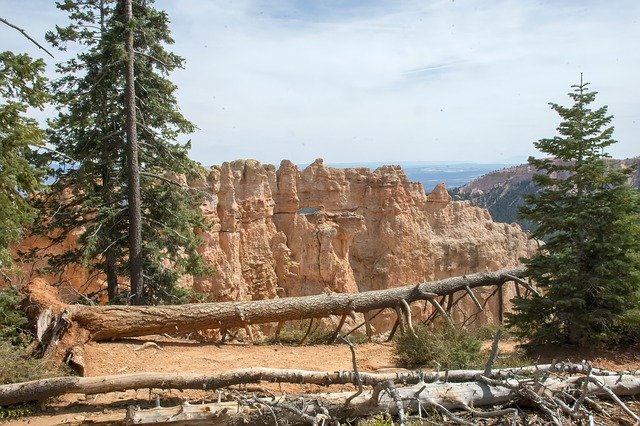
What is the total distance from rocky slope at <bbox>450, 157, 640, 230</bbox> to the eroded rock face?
38254mm

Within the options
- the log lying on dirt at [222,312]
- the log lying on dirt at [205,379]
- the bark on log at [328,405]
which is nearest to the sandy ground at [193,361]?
the log lying on dirt at [205,379]

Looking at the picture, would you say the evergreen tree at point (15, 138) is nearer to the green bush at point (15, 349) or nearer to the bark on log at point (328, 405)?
the green bush at point (15, 349)

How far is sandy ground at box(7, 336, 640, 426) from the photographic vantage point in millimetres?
6828

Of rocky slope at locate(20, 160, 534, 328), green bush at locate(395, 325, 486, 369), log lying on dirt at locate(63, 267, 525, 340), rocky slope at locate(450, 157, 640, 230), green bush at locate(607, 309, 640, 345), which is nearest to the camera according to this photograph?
green bush at locate(395, 325, 486, 369)

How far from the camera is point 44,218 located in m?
12.6

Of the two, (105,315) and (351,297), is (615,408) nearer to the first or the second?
(351,297)

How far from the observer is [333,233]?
32156 millimetres

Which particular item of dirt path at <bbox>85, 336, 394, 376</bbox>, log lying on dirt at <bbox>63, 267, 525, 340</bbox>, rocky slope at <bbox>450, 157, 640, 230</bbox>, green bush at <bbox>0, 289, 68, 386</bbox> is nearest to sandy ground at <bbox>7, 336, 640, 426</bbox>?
dirt path at <bbox>85, 336, 394, 376</bbox>

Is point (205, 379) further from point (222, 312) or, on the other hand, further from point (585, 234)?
point (585, 234)

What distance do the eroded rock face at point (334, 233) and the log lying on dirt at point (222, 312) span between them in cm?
1321

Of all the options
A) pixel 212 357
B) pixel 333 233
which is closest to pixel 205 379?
pixel 212 357

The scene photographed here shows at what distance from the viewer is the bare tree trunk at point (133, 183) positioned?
480 inches

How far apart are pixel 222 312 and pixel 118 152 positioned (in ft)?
17.2

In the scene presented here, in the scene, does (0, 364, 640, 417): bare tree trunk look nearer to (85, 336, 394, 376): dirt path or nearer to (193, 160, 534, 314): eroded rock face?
(85, 336, 394, 376): dirt path
